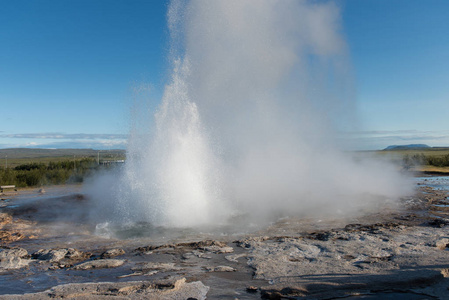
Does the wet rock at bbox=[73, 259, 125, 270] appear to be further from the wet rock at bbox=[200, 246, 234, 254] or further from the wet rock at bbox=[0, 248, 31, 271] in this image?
the wet rock at bbox=[200, 246, 234, 254]

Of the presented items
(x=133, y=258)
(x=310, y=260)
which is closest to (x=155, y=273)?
(x=133, y=258)

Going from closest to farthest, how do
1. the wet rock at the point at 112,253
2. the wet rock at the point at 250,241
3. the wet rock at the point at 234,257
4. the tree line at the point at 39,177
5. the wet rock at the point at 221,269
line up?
the wet rock at the point at 221,269 → the wet rock at the point at 234,257 → the wet rock at the point at 112,253 → the wet rock at the point at 250,241 → the tree line at the point at 39,177

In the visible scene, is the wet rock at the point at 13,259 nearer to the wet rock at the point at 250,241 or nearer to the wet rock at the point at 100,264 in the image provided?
the wet rock at the point at 100,264

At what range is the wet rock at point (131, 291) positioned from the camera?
4.12 m

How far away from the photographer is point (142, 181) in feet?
31.0

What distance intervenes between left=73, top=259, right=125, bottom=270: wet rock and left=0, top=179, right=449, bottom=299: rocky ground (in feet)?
0.05

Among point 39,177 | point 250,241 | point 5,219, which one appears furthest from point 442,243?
point 39,177

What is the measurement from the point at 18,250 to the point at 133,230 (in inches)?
88.9

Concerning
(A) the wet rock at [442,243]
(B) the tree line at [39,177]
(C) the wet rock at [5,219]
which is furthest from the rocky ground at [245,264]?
(B) the tree line at [39,177]

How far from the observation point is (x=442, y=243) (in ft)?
19.9

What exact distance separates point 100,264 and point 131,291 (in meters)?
1.33

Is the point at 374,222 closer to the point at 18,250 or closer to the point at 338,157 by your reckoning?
the point at 18,250

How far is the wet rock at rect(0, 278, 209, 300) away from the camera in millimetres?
4121

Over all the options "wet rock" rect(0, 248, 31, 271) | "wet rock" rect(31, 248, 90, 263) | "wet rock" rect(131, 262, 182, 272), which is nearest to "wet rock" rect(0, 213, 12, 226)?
"wet rock" rect(0, 248, 31, 271)
